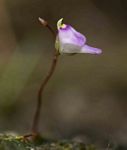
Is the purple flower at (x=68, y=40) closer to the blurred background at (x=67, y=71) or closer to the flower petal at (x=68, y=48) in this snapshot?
the flower petal at (x=68, y=48)

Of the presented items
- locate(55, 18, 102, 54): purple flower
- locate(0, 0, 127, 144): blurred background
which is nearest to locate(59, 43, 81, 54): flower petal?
locate(55, 18, 102, 54): purple flower

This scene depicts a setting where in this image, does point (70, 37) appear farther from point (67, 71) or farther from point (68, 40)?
point (67, 71)

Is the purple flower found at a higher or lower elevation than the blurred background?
higher

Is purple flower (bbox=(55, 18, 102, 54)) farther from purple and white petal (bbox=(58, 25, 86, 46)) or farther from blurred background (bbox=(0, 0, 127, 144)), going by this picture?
blurred background (bbox=(0, 0, 127, 144))

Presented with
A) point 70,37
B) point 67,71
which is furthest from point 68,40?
point 67,71

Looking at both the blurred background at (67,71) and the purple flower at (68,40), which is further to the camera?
the blurred background at (67,71)

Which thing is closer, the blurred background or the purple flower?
the purple flower

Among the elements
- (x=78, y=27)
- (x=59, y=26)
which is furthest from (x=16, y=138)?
(x=78, y=27)

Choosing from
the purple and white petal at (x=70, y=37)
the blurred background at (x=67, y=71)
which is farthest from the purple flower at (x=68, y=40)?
the blurred background at (x=67, y=71)

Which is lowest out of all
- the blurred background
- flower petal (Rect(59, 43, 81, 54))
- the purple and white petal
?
the blurred background
